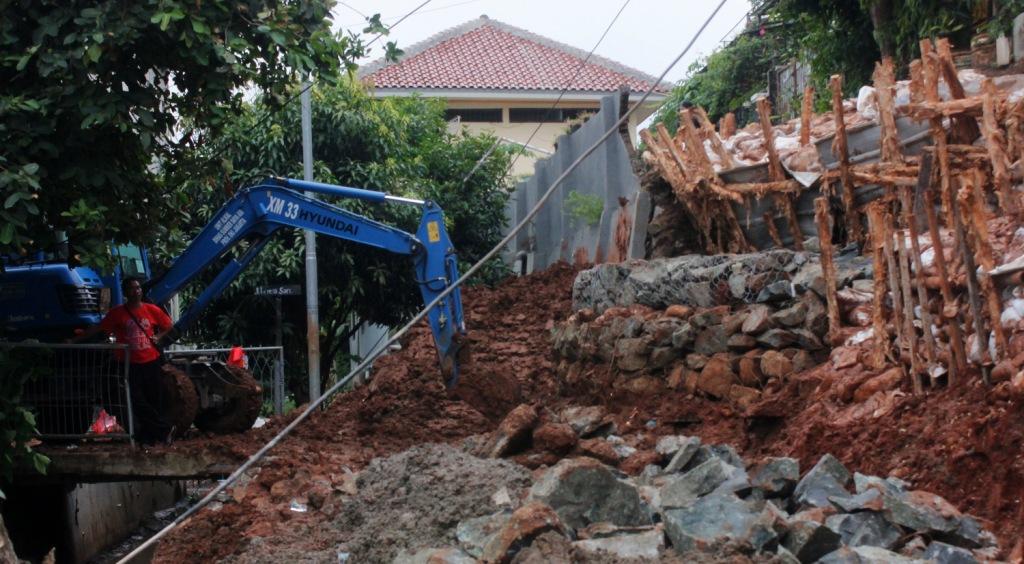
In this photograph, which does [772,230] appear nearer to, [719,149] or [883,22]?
[719,149]

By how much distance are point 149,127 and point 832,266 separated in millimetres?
5605

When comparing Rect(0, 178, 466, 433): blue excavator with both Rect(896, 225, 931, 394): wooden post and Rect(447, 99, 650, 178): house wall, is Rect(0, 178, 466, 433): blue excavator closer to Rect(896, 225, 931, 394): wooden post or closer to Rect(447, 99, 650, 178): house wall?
Rect(896, 225, 931, 394): wooden post

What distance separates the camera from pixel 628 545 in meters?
6.75

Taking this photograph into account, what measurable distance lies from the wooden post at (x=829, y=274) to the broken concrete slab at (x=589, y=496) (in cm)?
255

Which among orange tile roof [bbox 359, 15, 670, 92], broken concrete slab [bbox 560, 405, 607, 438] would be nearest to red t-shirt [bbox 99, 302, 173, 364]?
broken concrete slab [bbox 560, 405, 607, 438]

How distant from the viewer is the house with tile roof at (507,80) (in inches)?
1172

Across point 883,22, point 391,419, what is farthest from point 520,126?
point 391,419

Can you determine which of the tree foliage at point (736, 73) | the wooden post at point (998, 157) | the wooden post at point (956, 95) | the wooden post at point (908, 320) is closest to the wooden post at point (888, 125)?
the wooden post at point (956, 95)

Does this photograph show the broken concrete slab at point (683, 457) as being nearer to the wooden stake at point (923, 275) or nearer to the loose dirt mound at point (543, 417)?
the loose dirt mound at point (543, 417)

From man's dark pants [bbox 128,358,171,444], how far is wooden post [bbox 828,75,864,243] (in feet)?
21.5

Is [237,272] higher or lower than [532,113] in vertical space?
lower

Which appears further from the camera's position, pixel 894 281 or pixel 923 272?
pixel 894 281

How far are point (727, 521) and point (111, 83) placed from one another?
639 centimetres

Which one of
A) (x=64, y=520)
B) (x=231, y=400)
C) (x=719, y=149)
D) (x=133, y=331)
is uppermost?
(x=719, y=149)
